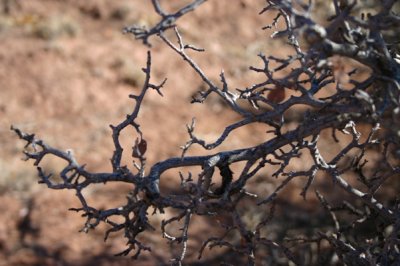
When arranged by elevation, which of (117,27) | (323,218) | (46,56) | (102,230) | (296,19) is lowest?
(296,19)

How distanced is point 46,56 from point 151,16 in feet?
6.37

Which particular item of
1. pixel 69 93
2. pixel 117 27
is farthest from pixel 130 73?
pixel 117 27

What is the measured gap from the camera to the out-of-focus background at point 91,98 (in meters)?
4.95

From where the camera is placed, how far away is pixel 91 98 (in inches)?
290

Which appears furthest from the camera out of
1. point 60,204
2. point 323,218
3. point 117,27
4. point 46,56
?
point 117,27

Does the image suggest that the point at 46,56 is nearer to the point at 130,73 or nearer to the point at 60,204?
the point at 130,73

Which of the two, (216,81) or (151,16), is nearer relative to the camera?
(216,81)

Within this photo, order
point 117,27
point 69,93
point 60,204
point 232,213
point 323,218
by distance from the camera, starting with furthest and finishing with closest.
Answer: point 117,27
point 69,93
point 60,204
point 323,218
point 232,213

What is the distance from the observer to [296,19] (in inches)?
51.8

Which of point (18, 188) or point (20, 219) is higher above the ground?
point (18, 188)

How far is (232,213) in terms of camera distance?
1521 mm

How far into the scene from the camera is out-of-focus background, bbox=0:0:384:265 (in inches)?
195

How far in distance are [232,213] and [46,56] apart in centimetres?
671

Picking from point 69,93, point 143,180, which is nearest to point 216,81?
point 69,93
